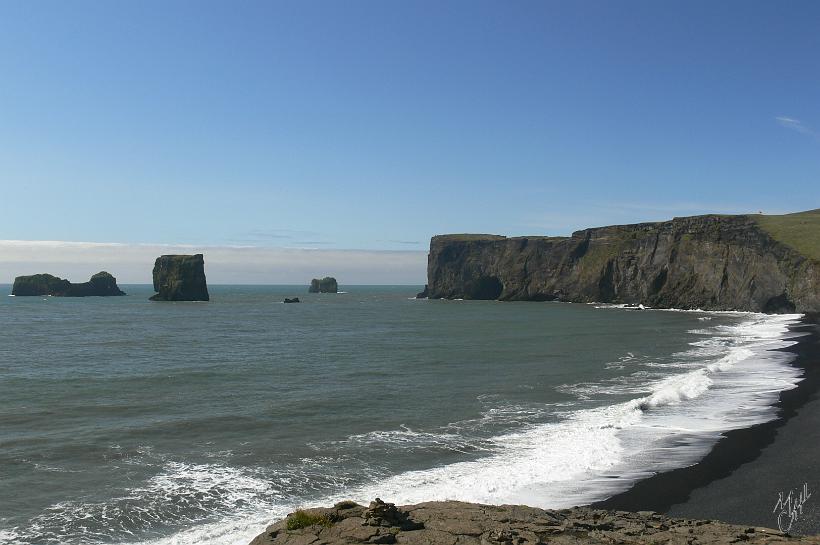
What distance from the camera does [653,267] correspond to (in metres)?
142

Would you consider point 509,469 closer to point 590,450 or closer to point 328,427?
point 590,450

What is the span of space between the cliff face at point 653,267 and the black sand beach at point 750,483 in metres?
95.3

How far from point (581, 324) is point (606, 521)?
7778 centimetres

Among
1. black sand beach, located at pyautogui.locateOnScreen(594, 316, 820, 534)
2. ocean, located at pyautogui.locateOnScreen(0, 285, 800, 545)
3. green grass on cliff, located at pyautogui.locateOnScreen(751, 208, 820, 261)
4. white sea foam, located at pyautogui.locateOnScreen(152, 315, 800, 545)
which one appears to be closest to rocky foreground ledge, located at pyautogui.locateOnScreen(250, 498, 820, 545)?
black sand beach, located at pyautogui.locateOnScreen(594, 316, 820, 534)

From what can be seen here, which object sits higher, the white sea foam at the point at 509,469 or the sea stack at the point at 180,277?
the sea stack at the point at 180,277

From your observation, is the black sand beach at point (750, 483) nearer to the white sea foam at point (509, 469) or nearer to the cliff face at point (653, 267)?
the white sea foam at point (509, 469)

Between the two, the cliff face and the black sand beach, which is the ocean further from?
the cliff face

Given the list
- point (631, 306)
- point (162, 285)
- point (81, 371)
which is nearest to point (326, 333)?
point (81, 371)

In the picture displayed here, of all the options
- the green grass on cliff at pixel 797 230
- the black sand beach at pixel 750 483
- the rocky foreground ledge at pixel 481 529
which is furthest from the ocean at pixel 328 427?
the green grass on cliff at pixel 797 230

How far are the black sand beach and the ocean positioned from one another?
85cm

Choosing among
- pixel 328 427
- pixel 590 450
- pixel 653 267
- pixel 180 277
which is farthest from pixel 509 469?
pixel 180 277

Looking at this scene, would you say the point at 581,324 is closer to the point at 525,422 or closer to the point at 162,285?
the point at 525,422

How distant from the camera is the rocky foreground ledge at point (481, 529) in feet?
34.6

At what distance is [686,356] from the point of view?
49062 mm
